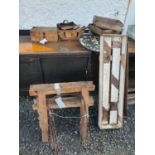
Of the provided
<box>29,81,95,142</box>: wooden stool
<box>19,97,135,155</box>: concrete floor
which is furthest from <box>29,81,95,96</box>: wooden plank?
<box>19,97,135,155</box>: concrete floor

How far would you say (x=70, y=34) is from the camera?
2.72 meters

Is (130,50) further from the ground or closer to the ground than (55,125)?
further from the ground

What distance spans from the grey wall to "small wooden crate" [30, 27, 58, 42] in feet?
1.52

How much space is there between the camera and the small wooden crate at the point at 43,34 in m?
2.67

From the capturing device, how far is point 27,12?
3.09m

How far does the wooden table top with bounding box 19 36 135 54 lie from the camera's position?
2.52m

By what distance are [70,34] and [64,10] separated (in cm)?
52

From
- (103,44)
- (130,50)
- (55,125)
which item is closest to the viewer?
(103,44)

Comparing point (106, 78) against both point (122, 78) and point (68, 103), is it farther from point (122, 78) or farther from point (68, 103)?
point (68, 103)

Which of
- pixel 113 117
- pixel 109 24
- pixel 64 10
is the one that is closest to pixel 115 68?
pixel 113 117
